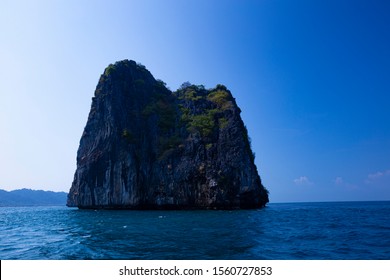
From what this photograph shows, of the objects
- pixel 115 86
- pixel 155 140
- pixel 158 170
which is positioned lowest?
pixel 158 170

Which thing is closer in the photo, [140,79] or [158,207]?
[158,207]

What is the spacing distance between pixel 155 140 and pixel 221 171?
22279mm

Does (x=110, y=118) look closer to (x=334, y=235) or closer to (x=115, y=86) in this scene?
(x=115, y=86)

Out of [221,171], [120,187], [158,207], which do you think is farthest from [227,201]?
[120,187]

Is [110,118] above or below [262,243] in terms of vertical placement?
above

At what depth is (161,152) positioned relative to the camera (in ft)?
238

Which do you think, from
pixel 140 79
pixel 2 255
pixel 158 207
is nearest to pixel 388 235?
pixel 2 255

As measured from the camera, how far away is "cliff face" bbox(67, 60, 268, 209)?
206 ft

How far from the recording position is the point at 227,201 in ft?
198

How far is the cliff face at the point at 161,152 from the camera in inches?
2478

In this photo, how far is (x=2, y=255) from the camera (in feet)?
56.0

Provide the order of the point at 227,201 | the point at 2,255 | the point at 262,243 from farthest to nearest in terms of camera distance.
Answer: the point at 227,201
the point at 262,243
the point at 2,255

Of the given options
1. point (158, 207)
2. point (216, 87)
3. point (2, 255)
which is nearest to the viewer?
point (2, 255)

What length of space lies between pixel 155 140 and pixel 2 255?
59.3 metres
